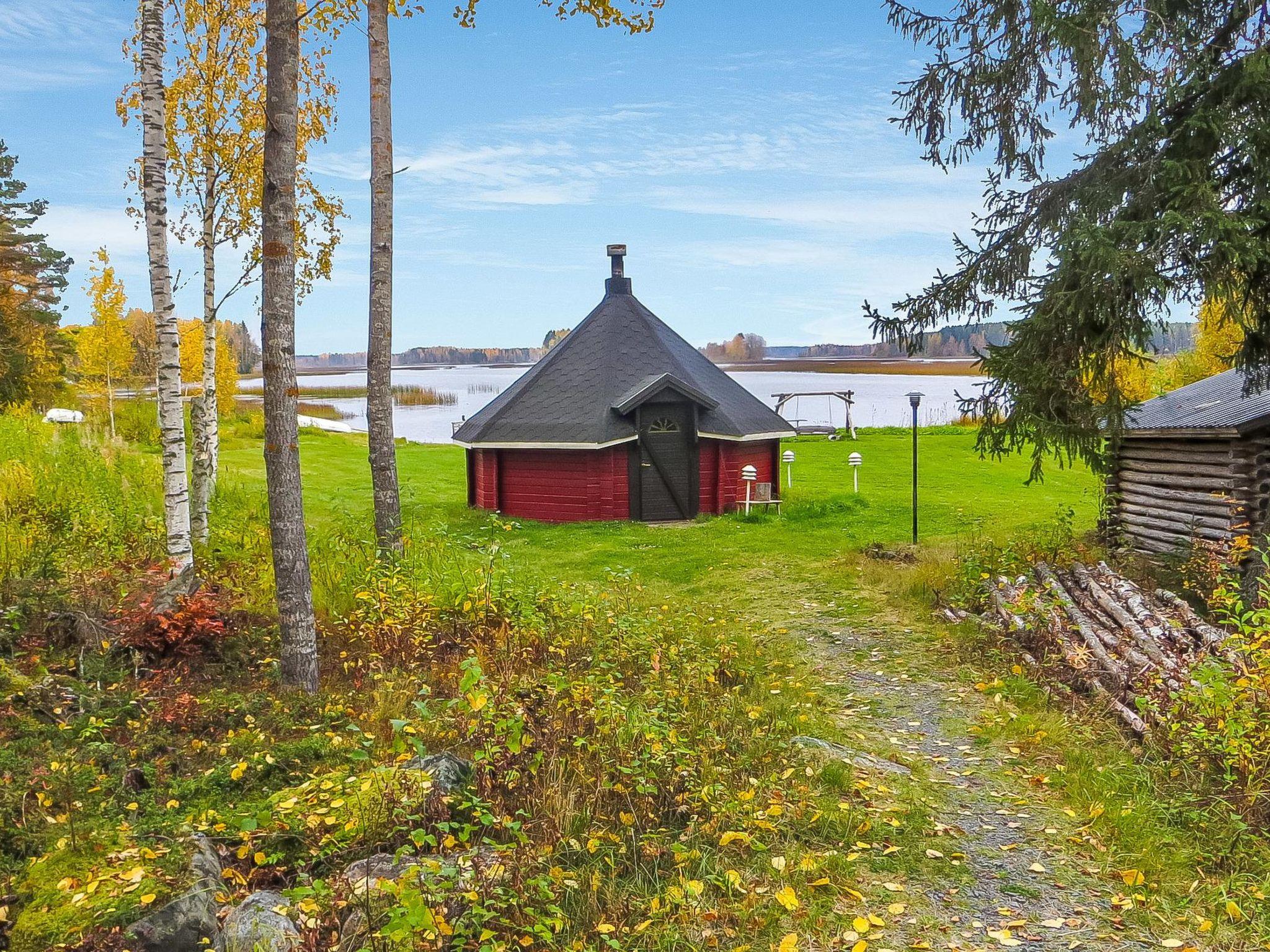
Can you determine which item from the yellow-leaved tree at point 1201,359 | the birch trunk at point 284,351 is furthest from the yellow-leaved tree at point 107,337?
the yellow-leaved tree at point 1201,359

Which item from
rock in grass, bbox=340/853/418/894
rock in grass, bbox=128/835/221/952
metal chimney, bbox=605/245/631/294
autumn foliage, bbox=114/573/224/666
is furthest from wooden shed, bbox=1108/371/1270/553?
metal chimney, bbox=605/245/631/294

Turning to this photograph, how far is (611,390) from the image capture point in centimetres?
1844

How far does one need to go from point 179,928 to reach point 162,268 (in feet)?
23.1

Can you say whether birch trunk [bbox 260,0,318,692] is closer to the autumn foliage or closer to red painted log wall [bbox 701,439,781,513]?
the autumn foliage

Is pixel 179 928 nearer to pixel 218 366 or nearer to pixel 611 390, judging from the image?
pixel 611 390

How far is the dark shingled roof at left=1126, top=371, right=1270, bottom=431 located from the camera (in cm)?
988

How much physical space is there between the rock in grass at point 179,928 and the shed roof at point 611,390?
14.1m

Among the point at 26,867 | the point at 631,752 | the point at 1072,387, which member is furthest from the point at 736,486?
the point at 26,867

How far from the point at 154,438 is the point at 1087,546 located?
76.9ft

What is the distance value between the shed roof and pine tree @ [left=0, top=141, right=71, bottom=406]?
637 inches

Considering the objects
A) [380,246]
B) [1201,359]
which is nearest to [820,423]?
[1201,359]

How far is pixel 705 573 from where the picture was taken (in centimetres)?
1287

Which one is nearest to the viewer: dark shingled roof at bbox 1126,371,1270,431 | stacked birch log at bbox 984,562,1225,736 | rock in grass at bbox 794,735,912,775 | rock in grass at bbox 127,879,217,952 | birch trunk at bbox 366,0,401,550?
rock in grass at bbox 127,879,217,952

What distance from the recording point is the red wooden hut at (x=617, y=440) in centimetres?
1777
